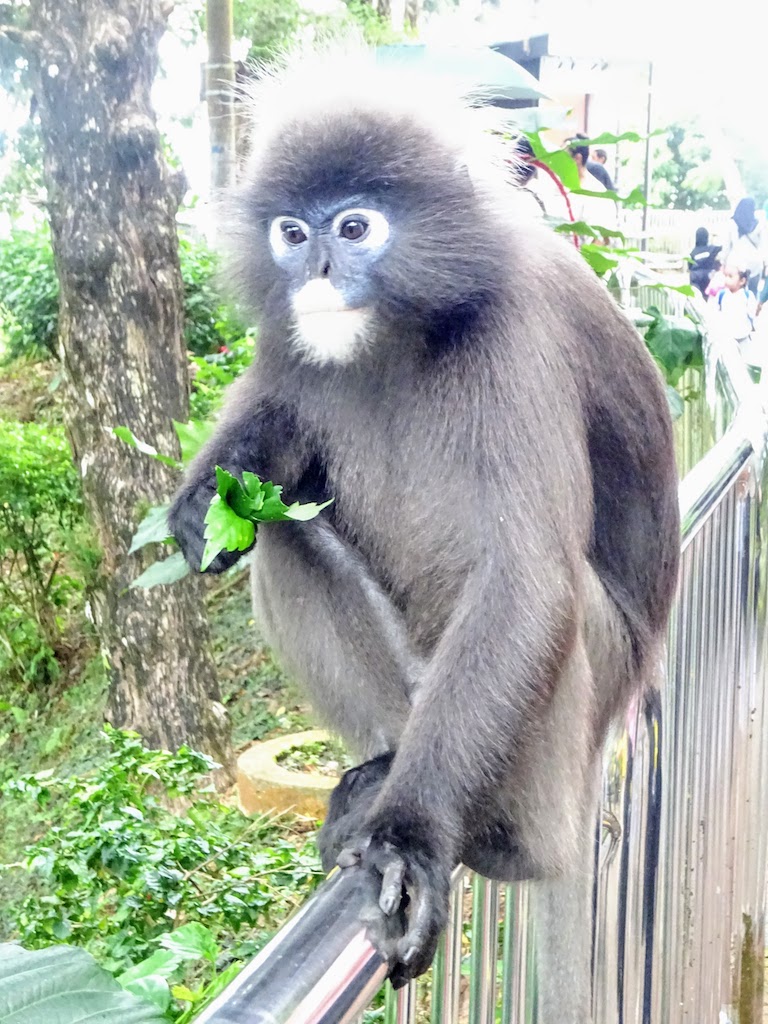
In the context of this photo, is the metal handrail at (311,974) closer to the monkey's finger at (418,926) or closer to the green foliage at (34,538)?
the monkey's finger at (418,926)

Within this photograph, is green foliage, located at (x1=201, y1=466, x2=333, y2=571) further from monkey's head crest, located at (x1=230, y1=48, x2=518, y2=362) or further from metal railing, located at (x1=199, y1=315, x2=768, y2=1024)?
metal railing, located at (x1=199, y1=315, x2=768, y2=1024)

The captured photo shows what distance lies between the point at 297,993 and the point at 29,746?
5428 mm

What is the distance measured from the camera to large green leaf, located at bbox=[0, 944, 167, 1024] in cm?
94

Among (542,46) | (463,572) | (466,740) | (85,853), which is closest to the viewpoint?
(466,740)

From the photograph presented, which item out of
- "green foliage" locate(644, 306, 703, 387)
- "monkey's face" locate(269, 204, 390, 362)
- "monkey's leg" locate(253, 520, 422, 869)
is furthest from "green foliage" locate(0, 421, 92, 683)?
"monkey's face" locate(269, 204, 390, 362)

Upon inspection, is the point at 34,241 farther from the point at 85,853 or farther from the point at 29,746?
the point at 85,853

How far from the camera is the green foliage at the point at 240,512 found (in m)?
1.89

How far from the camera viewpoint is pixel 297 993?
805mm

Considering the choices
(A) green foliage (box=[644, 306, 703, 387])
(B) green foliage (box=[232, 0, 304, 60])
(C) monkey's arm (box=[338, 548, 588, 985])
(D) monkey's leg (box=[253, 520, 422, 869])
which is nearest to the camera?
(C) monkey's arm (box=[338, 548, 588, 985])

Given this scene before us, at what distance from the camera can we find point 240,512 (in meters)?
1.96

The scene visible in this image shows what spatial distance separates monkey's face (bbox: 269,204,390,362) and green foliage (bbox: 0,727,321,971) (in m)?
1.31

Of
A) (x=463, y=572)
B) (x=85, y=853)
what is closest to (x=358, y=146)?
(x=463, y=572)

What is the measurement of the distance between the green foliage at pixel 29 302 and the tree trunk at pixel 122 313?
11.1 ft

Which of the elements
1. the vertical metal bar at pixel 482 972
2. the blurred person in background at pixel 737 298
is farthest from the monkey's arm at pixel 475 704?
the blurred person in background at pixel 737 298
